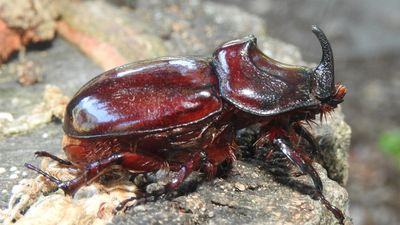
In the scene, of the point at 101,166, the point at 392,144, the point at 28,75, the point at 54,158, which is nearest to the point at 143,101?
the point at 101,166

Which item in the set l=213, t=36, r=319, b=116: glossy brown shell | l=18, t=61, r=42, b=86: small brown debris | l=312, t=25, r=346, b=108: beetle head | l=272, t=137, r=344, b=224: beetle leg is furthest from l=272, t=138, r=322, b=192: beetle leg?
l=18, t=61, r=42, b=86: small brown debris

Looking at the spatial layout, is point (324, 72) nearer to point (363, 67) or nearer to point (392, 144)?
point (392, 144)

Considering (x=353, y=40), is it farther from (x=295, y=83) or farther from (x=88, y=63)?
(x=295, y=83)

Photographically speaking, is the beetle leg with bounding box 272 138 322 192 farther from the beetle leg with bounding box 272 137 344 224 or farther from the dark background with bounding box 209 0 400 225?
the dark background with bounding box 209 0 400 225

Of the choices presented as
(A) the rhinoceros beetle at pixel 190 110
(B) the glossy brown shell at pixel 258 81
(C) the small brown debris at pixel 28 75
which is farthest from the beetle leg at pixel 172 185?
(C) the small brown debris at pixel 28 75

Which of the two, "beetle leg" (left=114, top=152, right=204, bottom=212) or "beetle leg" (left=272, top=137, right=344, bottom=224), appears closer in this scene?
"beetle leg" (left=114, top=152, right=204, bottom=212)

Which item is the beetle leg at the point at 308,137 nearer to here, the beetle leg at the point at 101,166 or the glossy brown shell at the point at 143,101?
the glossy brown shell at the point at 143,101

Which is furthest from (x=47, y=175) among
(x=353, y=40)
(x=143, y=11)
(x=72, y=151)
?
(x=353, y=40)

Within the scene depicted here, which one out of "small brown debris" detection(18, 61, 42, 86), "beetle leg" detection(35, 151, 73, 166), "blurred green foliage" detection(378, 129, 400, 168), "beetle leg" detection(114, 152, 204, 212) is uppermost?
"beetle leg" detection(114, 152, 204, 212)
